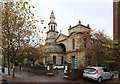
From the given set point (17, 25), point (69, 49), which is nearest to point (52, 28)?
point (69, 49)

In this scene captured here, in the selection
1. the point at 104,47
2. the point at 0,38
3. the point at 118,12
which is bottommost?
the point at 104,47

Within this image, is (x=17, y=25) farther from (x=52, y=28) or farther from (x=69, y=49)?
(x=52, y=28)

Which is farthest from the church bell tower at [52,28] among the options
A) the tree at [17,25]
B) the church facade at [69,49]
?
the tree at [17,25]

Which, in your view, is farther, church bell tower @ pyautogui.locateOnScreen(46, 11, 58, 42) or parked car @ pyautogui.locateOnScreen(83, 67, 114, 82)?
church bell tower @ pyautogui.locateOnScreen(46, 11, 58, 42)

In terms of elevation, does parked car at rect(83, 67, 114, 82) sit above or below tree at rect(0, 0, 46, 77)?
below

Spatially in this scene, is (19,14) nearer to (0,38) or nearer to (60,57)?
(0,38)

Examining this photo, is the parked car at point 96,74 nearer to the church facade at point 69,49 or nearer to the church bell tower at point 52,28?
the church facade at point 69,49

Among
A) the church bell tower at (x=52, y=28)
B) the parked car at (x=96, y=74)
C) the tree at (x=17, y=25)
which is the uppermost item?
the church bell tower at (x=52, y=28)

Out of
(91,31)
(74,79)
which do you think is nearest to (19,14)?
(74,79)

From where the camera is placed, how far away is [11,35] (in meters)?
11.2

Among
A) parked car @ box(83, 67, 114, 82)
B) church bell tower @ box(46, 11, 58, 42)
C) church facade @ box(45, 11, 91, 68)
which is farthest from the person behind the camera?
church bell tower @ box(46, 11, 58, 42)

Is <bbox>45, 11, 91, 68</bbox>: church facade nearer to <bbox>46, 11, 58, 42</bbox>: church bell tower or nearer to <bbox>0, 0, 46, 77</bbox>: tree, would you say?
<bbox>46, 11, 58, 42</bbox>: church bell tower

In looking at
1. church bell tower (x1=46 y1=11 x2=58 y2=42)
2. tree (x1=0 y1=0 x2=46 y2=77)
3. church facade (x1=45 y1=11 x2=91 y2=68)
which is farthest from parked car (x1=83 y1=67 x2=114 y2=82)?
church bell tower (x1=46 y1=11 x2=58 y2=42)

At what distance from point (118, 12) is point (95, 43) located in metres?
8.47
